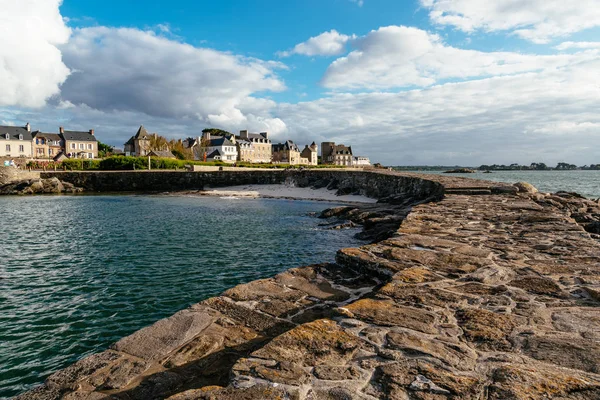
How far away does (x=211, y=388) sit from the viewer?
253 cm

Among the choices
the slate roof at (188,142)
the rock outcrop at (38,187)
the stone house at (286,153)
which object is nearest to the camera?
the rock outcrop at (38,187)

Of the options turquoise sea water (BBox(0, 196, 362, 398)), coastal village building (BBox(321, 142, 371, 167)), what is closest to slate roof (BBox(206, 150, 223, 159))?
coastal village building (BBox(321, 142, 371, 167))

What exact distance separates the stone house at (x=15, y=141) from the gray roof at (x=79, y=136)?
26.6 ft

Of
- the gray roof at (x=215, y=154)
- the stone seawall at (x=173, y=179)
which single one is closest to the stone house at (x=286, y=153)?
the gray roof at (x=215, y=154)

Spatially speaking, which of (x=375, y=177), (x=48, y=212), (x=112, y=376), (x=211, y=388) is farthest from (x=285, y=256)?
(x=375, y=177)

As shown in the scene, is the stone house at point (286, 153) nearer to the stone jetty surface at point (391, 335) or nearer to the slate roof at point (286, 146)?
the slate roof at point (286, 146)

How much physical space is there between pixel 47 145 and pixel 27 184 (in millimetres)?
46257

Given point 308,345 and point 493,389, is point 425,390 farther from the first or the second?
point 308,345

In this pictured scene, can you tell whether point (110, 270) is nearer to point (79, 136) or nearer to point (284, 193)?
point (284, 193)

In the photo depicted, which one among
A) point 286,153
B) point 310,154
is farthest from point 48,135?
point 310,154

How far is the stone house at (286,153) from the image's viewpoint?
10281 cm

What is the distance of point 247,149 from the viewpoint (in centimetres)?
9719

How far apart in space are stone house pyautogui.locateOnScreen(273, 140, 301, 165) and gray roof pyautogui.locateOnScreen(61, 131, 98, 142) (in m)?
47.9

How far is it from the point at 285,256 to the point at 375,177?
25.8 metres
